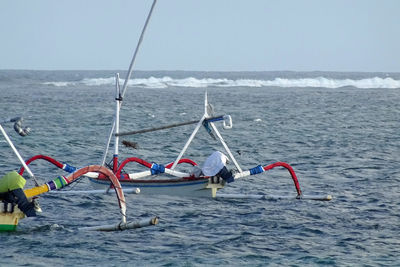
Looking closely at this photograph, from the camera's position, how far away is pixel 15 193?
61.0ft

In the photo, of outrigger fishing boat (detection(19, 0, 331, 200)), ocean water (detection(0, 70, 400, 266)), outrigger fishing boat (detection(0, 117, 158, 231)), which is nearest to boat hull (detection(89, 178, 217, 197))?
outrigger fishing boat (detection(19, 0, 331, 200))

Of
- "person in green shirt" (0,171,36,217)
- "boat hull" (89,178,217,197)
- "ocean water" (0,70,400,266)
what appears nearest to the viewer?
"ocean water" (0,70,400,266)

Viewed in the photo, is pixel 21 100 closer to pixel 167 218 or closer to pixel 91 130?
pixel 91 130

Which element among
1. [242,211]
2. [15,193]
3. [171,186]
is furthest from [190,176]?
[15,193]

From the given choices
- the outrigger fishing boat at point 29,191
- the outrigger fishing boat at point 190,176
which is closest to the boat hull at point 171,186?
the outrigger fishing boat at point 190,176

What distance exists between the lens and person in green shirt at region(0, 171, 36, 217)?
18531 millimetres

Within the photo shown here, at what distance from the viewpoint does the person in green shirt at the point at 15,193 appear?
1853 cm

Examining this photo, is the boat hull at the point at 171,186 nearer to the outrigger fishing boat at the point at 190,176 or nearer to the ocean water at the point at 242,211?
the outrigger fishing boat at the point at 190,176

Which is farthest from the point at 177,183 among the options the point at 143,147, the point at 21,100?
the point at 21,100

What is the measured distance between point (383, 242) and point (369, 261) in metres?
1.83

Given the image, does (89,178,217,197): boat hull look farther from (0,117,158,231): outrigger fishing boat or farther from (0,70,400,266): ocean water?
(0,117,158,231): outrigger fishing boat

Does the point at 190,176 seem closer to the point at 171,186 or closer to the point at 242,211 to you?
the point at 171,186

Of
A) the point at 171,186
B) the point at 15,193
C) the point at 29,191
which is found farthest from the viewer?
the point at 171,186

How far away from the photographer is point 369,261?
1714 centimetres
